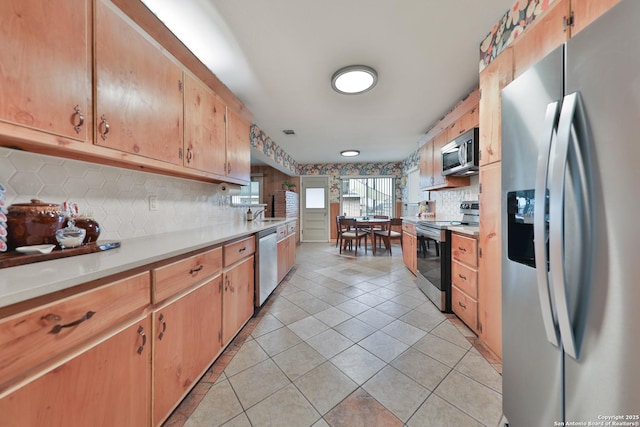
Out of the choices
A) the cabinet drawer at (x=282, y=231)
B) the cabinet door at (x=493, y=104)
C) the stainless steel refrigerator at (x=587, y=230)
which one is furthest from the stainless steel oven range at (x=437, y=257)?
the cabinet drawer at (x=282, y=231)

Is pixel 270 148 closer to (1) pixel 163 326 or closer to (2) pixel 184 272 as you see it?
(2) pixel 184 272

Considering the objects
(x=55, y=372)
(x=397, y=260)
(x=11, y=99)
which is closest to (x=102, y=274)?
(x=55, y=372)

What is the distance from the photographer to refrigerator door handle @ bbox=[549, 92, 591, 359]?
0.64 m

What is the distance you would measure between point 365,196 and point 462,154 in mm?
4748

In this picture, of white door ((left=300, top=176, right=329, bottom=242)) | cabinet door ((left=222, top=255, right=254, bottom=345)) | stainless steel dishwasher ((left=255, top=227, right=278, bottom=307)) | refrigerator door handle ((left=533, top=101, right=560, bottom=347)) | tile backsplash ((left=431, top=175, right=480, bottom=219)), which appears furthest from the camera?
white door ((left=300, top=176, right=329, bottom=242))

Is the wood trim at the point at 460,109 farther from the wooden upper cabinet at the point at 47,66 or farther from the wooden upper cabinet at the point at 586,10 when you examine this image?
the wooden upper cabinet at the point at 47,66

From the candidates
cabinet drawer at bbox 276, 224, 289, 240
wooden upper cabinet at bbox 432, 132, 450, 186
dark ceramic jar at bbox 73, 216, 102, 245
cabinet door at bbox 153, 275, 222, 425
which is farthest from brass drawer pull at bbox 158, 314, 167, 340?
wooden upper cabinet at bbox 432, 132, 450, 186

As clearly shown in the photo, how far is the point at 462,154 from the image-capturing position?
243cm

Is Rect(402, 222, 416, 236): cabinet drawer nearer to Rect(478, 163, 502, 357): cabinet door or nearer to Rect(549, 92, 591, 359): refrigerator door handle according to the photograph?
Rect(478, 163, 502, 357): cabinet door

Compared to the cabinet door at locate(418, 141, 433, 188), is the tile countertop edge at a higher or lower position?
lower

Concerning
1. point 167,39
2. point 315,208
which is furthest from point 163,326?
point 315,208

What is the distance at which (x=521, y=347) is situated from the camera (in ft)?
2.94

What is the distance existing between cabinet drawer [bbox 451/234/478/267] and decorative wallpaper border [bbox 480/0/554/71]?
1.45 m

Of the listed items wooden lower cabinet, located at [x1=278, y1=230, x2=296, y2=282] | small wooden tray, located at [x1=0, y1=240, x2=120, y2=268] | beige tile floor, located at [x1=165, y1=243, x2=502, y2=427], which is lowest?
beige tile floor, located at [x1=165, y1=243, x2=502, y2=427]
